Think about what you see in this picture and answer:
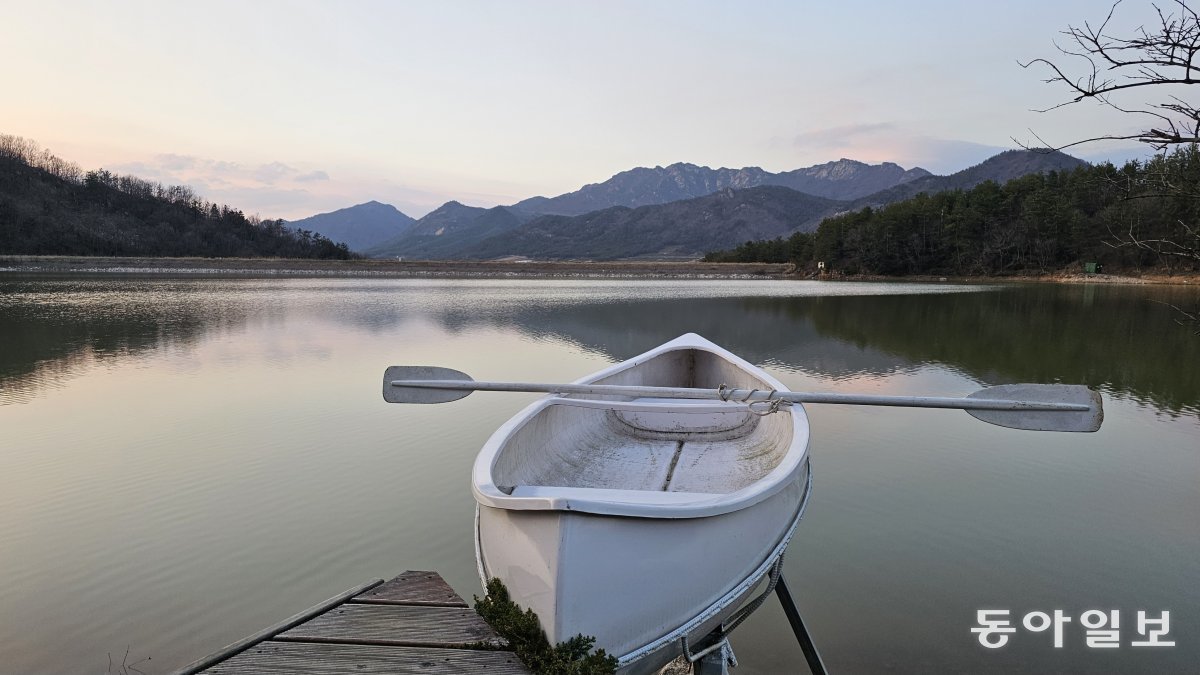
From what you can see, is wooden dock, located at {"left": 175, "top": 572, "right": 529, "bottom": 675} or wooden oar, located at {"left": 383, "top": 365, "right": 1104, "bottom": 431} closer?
wooden dock, located at {"left": 175, "top": 572, "right": 529, "bottom": 675}

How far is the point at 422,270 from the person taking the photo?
67688mm

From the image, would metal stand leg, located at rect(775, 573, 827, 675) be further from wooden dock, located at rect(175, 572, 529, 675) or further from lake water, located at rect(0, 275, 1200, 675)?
wooden dock, located at rect(175, 572, 529, 675)

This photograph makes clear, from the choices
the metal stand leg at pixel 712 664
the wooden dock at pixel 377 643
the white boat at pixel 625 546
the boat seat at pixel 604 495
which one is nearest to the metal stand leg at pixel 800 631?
the white boat at pixel 625 546

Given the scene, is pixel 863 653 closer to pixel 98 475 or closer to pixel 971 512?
pixel 971 512

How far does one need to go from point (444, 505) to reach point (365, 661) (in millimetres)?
3105

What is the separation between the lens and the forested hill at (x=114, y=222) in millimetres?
77188

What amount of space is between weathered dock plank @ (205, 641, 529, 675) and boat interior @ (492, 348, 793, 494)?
3.08 feet

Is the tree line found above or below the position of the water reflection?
above

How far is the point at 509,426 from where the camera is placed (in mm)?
3922

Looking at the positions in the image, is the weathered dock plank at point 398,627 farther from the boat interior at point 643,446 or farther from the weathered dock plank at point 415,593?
the boat interior at point 643,446

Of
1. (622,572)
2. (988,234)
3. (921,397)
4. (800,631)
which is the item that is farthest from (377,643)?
(988,234)

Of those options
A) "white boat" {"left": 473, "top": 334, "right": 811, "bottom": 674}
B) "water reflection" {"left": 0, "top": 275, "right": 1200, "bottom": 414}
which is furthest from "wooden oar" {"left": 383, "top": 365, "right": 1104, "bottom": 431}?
"water reflection" {"left": 0, "top": 275, "right": 1200, "bottom": 414}

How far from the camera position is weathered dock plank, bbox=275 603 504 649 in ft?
8.89

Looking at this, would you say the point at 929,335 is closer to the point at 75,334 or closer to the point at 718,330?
the point at 718,330
